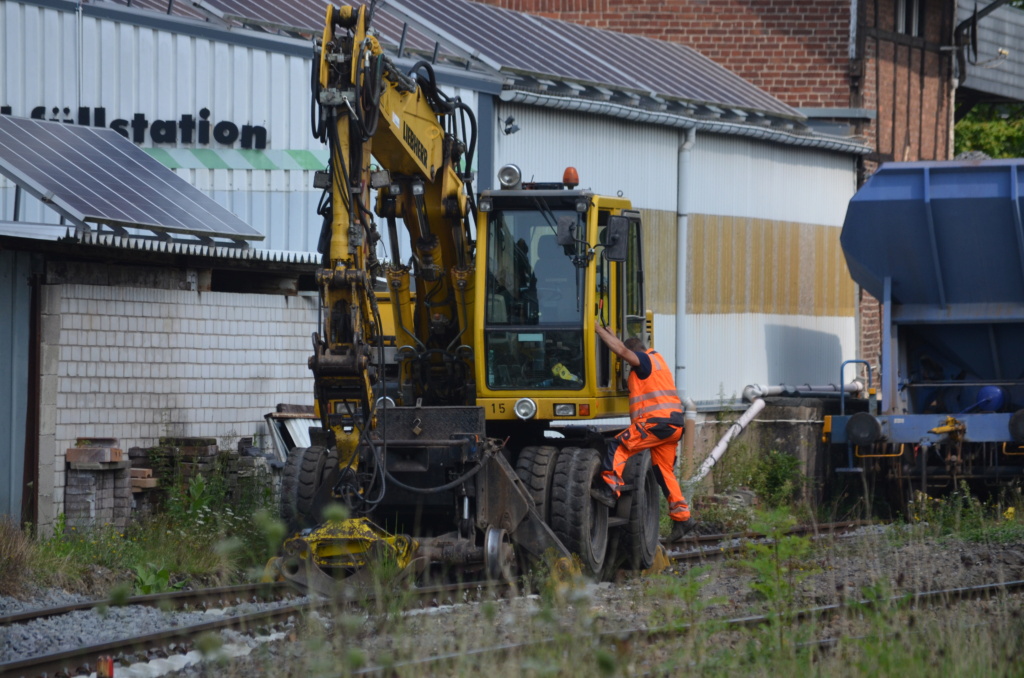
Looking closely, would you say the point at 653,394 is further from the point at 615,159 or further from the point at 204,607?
the point at 615,159

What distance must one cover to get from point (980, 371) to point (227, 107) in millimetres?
9028

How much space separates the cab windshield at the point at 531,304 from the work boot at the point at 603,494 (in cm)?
83

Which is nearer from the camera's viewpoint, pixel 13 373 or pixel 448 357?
pixel 448 357

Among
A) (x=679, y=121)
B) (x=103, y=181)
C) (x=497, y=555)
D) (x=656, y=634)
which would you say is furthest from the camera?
(x=679, y=121)

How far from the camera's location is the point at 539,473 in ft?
35.0

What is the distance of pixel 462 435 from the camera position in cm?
1023

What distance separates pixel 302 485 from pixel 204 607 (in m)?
1.57

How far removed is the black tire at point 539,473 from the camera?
10.6 meters

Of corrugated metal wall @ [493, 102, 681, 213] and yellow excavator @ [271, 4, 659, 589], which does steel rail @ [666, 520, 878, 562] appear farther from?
corrugated metal wall @ [493, 102, 681, 213]

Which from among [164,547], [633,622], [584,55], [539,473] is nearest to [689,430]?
[584,55]

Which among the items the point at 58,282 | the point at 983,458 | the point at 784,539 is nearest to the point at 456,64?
the point at 58,282

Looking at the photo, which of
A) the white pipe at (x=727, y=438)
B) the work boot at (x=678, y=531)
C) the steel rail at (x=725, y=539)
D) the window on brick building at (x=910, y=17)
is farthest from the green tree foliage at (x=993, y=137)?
the work boot at (x=678, y=531)

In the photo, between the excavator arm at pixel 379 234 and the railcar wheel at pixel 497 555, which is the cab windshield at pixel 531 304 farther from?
the railcar wheel at pixel 497 555

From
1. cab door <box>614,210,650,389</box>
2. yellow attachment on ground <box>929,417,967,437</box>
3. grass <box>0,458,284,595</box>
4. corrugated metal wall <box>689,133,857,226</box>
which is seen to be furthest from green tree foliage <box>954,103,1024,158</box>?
grass <box>0,458,284,595</box>
